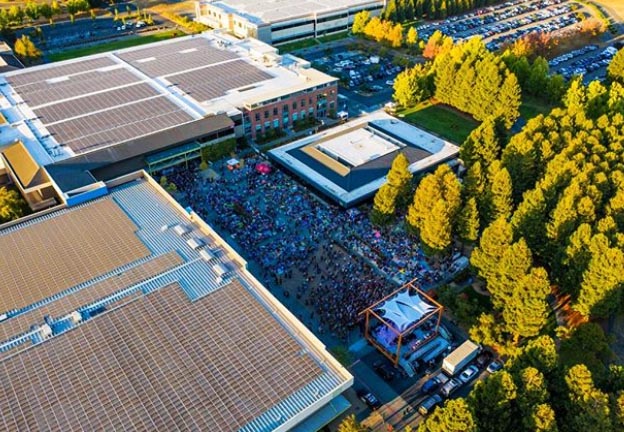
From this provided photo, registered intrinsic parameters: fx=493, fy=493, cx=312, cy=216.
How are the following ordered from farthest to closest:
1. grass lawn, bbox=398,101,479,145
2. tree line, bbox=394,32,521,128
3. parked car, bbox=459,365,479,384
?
1. grass lawn, bbox=398,101,479,145
2. tree line, bbox=394,32,521,128
3. parked car, bbox=459,365,479,384

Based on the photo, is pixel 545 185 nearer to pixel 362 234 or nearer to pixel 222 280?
pixel 362 234

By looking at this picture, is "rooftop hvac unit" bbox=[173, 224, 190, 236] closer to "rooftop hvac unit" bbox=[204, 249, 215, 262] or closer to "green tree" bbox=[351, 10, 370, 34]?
"rooftop hvac unit" bbox=[204, 249, 215, 262]

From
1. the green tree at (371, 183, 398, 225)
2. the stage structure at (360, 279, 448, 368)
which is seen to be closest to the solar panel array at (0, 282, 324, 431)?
the stage structure at (360, 279, 448, 368)

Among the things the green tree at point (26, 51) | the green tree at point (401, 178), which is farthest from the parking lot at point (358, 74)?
the green tree at point (26, 51)

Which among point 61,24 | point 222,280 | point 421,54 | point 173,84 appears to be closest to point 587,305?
point 222,280

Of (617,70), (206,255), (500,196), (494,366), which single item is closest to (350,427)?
(494,366)

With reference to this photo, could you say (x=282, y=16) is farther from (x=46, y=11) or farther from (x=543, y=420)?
(x=543, y=420)
